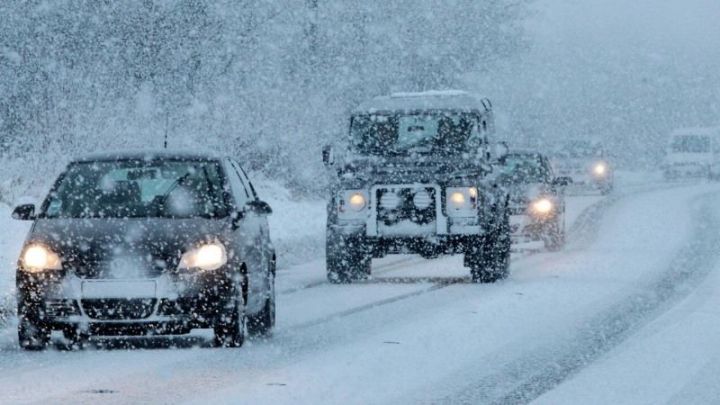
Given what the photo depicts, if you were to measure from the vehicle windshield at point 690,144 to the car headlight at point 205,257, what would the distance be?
169 ft

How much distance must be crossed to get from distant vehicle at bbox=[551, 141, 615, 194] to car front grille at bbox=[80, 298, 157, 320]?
126 ft

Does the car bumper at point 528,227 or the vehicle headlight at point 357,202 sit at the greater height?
the vehicle headlight at point 357,202

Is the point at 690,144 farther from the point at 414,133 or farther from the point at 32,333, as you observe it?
the point at 32,333

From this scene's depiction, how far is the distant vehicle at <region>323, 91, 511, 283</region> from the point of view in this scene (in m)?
20.0

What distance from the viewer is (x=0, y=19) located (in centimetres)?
3144

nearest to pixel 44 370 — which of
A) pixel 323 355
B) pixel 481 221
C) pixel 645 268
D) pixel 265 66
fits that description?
pixel 323 355

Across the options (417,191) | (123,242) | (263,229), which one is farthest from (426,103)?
(123,242)

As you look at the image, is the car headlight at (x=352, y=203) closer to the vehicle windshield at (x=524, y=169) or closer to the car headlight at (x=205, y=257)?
the vehicle windshield at (x=524, y=169)

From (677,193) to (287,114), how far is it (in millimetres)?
14480

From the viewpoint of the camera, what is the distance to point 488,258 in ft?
66.9

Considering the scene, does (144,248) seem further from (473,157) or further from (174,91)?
(174,91)

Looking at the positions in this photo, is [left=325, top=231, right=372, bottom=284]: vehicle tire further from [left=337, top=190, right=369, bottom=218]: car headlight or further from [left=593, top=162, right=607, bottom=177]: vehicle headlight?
[left=593, top=162, right=607, bottom=177]: vehicle headlight

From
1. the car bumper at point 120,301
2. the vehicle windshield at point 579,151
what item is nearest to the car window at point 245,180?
the car bumper at point 120,301

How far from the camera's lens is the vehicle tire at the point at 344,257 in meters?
20.5
